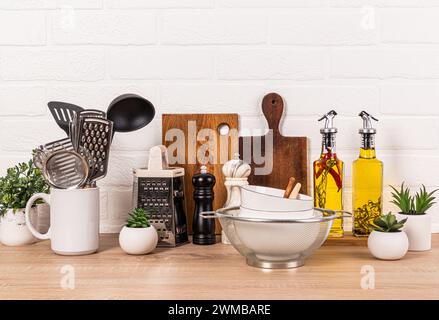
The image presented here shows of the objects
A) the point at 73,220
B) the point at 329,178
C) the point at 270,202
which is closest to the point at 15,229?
the point at 73,220

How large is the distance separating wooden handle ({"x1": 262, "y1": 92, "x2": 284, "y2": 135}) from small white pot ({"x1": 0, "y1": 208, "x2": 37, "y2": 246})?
0.65 meters

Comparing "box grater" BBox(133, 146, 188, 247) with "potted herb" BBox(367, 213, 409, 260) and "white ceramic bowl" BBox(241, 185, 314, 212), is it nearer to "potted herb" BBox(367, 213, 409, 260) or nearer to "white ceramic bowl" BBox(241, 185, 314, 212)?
"white ceramic bowl" BBox(241, 185, 314, 212)

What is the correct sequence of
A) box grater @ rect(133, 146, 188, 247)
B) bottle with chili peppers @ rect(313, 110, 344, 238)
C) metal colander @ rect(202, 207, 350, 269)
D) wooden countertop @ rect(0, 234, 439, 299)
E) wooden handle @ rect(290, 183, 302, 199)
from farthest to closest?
bottle with chili peppers @ rect(313, 110, 344, 238)
box grater @ rect(133, 146, 188, 247)
wooden handle @ rect(290, 183, 302, 199)
metal colander @ rect(202, 207, 350, 269)
wooden countertop @ rect(0, 234, 439, 299)

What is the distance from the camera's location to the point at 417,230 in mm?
1400

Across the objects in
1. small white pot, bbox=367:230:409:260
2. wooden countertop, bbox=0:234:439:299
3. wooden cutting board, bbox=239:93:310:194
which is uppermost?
wooden cutting board, bbox=239:93:310:194

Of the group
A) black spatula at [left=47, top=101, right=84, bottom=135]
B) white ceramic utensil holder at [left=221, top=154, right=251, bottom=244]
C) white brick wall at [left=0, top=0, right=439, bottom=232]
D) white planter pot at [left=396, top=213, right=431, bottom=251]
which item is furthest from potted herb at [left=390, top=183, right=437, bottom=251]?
black spatula at [left=47, top=101, right=84, bottom=135]

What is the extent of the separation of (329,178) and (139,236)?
1.67ft

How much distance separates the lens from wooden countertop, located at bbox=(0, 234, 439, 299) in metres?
1.07

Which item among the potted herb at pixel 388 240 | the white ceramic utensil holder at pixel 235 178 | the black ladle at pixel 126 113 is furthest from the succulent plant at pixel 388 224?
the black ladle at pixel 126 113

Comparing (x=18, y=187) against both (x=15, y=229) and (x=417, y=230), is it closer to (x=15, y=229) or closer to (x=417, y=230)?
(x=15, y=229)

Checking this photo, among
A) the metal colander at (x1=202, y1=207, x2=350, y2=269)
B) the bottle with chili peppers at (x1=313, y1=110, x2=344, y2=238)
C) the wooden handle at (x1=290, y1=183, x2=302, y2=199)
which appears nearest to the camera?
the metal colander at (x1=202, y1=207, x2=350, y2=269)

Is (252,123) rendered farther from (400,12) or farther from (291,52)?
(400,12)

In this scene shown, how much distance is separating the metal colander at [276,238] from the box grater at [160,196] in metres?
0.20

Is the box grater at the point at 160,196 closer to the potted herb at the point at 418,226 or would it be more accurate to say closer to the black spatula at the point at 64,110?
the black spatula at the point at 64,110
